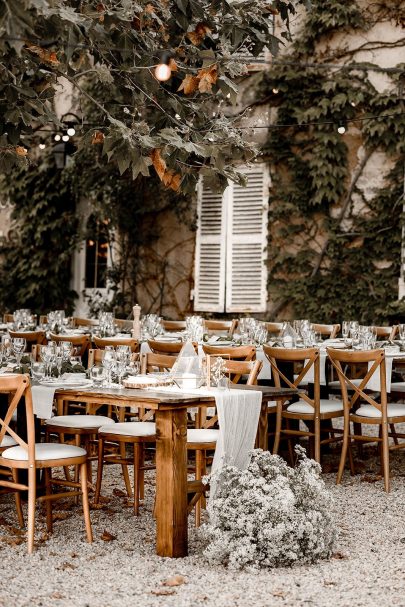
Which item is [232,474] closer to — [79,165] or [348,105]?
[348,105]

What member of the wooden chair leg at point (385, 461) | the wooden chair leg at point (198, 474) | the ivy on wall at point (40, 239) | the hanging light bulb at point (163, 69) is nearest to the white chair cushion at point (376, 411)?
the wooden chair leg at point (385, 461)

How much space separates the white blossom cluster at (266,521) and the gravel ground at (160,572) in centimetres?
8

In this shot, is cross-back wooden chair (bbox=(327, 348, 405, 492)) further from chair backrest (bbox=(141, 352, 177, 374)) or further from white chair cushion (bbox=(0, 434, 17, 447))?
white chair cushion (bbox=(0, 434, 17, 447))

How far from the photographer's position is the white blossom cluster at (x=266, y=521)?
14.4 feet

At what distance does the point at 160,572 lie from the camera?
4355mm

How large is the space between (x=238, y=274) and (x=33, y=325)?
3.47 meters

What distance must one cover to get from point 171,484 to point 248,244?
7.78 m

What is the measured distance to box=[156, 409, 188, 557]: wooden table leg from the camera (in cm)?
455

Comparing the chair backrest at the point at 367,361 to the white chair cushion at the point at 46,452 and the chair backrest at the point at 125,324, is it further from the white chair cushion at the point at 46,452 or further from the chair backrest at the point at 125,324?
the chair backrest at the point at 125,324

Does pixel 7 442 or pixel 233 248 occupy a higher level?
pixel 233 248

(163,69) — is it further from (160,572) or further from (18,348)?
(160,572)

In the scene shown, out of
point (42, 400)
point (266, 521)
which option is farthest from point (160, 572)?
point (42, 400)

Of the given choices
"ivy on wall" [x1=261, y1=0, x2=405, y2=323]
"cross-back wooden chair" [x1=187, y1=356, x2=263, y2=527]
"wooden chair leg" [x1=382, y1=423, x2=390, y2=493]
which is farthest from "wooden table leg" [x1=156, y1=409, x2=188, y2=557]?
"ivy on wall" [x1=261, y1=0, x2=405, y2=323]

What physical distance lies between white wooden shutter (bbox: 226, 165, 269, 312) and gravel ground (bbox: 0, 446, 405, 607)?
657 cm
